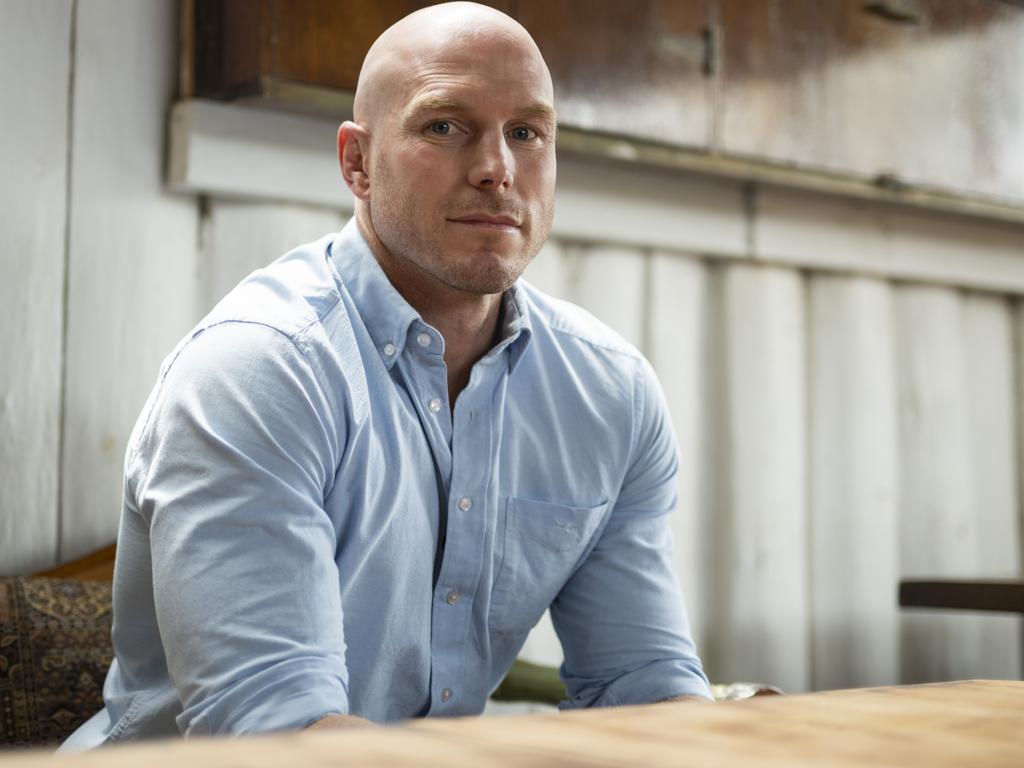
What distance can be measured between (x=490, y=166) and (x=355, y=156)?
269mm

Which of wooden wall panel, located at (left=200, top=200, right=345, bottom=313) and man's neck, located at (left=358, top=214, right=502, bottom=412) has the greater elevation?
wooden wall panel, located at (left=200, top=200, right=345, bottom=313)

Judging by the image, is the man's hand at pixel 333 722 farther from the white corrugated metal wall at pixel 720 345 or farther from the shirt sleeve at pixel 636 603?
the white corrugated metal wall at pixel 720 345

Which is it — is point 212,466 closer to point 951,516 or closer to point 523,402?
point 523,402

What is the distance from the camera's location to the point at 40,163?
210cm

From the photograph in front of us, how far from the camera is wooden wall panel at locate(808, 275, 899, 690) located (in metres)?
3.22

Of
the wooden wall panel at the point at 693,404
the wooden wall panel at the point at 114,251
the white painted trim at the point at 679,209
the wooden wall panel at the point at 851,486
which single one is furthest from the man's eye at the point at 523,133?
the wooden wall panel at the point at 851,486

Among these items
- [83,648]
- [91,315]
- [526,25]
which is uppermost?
[526,25]

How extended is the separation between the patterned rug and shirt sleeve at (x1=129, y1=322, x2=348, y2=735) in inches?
16.2

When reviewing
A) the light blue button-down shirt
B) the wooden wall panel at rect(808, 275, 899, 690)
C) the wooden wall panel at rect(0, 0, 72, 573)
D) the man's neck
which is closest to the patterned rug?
the light blue button-down shirt

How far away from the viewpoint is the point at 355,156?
1.90 meters

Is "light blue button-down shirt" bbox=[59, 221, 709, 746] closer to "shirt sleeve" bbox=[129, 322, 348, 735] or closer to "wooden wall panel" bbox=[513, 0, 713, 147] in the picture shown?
"shirt sleeve" bbox=[129, 322, 348, 735]

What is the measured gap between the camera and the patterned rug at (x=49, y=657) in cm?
179

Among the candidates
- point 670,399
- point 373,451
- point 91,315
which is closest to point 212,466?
point 373,451

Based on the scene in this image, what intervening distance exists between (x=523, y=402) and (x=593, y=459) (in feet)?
0.45
